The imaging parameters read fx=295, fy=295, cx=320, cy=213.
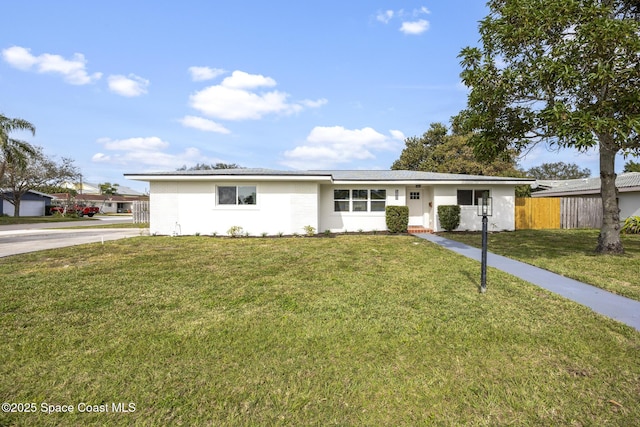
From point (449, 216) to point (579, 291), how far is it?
30.6ft

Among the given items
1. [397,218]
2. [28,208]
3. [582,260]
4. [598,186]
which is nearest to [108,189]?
[28,208]

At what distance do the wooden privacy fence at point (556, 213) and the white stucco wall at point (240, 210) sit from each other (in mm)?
11967

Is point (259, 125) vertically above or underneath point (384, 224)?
above

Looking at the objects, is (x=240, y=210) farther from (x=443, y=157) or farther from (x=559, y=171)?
(x=559, y=171)

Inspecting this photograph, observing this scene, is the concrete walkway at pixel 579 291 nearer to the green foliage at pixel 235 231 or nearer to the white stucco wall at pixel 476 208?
the white stucco wall at pixel 476 208

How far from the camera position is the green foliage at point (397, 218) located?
14.0m

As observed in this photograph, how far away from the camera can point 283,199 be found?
13398mm

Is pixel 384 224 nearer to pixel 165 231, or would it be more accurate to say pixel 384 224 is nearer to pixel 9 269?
pixel 165 231

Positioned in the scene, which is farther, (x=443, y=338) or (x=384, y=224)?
(x=384, y=224)

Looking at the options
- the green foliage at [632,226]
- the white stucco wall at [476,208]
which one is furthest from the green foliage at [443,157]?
the green foliage at [632,226]

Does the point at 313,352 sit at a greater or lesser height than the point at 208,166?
lesser

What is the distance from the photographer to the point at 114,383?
253 cm

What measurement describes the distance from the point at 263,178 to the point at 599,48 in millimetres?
10813

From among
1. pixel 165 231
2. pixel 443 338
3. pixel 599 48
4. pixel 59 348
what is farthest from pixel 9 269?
pixel 599 48
